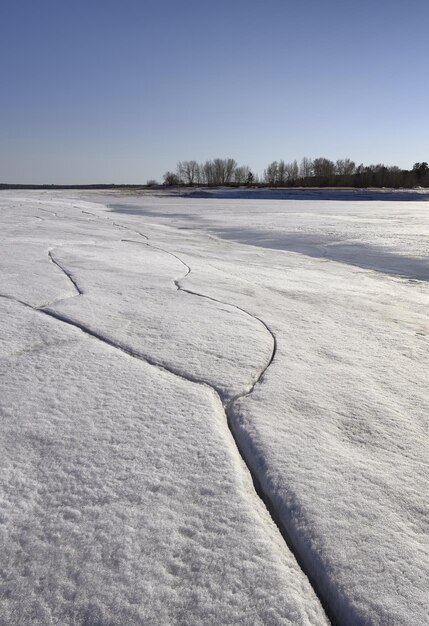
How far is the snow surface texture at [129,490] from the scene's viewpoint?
0.73 meters

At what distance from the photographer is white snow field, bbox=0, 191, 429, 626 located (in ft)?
2.47

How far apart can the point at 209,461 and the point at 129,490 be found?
21 cm

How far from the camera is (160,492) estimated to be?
971mm

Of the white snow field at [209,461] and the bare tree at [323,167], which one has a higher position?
the bare tree at [323,167]

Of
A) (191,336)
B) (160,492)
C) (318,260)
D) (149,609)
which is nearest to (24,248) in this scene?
(191,336)

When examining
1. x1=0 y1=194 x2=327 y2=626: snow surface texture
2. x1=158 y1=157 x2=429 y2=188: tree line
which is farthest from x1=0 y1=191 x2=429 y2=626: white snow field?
x1=158 y1=157 x2=429 y2=188: tree line

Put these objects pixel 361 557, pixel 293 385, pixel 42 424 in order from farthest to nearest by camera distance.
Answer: pixel 293 385 < pixel 42 424 < pixel 361 557

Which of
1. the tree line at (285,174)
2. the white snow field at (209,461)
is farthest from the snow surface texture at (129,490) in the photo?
the tree line at (285,174)

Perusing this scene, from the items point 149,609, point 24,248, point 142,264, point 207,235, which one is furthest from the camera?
point 207,235

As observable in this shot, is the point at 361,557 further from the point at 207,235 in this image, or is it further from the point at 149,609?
the point at 207,235

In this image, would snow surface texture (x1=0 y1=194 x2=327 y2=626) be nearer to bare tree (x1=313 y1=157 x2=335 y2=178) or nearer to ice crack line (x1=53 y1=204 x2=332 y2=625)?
ice crack line (x1=53 y1=204 x2=332 y2=625)

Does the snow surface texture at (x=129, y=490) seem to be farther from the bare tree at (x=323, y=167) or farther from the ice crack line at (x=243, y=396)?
the bare tree at (x=323, y=167)

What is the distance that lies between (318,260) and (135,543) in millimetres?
4036

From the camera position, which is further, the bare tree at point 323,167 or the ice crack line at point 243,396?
the bare tree at point 323,167
